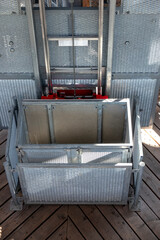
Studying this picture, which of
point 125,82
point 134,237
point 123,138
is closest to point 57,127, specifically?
point 123,138

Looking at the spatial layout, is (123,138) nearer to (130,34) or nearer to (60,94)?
(60,94)

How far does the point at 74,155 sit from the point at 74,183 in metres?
0.23

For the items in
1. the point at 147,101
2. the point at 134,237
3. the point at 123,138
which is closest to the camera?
the point at 134,237

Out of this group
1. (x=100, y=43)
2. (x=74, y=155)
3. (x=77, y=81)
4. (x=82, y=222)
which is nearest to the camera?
(x=74, y=155)

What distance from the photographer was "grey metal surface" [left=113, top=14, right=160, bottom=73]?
7.46 ft

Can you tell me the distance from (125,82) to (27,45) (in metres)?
1.03

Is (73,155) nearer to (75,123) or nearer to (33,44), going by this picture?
(75,123)

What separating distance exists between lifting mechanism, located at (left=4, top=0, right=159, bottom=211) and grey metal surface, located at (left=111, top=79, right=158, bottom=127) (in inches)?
0.4

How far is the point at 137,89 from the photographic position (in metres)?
2.71

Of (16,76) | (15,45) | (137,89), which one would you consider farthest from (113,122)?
(15,45)

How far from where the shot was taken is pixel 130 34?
92.4 inches

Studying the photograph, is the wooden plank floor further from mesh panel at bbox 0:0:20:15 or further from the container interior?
mesh panel at bbox 0:0:20:15

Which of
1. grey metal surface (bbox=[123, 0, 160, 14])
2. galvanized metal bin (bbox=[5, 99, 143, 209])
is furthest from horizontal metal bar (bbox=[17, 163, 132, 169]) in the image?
grey metal surface (bbox=[123, 0, 160, 14])

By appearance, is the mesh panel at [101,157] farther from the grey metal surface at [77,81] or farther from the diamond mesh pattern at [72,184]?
the grey metal surface at [77,81]
